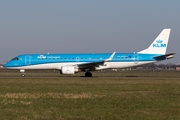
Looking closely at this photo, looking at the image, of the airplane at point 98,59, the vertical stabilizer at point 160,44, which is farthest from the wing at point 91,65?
the vertical stabilizer at point 160,44

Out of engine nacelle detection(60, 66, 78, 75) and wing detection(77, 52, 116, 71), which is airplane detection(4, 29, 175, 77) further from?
engine nacelle detection(60, 66, 78, 75)

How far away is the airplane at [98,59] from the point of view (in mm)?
34062

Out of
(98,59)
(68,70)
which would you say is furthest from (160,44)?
(68,70)

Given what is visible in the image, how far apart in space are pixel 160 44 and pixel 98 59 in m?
9.69

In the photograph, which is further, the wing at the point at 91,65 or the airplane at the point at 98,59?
the airplane at the point at 98,59

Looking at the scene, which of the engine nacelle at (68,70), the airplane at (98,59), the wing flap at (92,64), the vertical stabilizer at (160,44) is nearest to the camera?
the engine nacelle at (68,70)

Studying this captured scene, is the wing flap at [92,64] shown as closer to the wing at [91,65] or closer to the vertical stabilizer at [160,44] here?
the wing at [91,65]

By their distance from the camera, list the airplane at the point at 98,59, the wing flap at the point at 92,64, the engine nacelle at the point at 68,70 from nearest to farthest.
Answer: the engine nacelle at the point at 68,70
the wing flap at the point at 92,64
the airplane at the point at 98,59

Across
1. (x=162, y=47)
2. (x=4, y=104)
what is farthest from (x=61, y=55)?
(x=4, y=104)

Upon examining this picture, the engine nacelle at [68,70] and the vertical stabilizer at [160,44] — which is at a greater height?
the vertical stabilizer at [160,44]

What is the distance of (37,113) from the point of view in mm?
8922

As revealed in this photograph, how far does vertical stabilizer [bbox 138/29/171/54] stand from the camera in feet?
115

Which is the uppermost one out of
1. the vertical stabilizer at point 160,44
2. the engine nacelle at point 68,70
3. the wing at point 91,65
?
the vertical stabilizer at point 160,44

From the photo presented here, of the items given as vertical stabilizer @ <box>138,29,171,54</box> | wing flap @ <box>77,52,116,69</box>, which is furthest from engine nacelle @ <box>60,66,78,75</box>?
vertical stabilizer @ <box>138,29,171,54</box>
